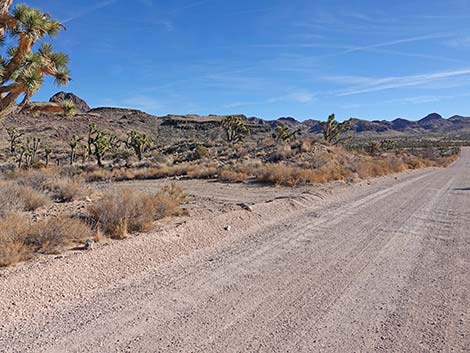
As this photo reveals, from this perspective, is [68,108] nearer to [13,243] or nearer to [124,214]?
[124,214]

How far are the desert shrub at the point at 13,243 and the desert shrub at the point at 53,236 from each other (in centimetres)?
16

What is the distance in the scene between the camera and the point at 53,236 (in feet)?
23.1

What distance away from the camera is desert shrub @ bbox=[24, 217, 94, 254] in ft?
22.7

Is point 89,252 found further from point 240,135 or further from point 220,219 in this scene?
point 240,135

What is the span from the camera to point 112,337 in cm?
432

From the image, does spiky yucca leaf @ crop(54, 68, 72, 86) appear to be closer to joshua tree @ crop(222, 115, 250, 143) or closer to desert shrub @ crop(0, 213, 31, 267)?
desert shrub @ crop(0, 213, 31, 267)

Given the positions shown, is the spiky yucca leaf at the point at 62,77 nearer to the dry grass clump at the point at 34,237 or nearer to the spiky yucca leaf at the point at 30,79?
the spiky yucca leaf at the point at 30,79

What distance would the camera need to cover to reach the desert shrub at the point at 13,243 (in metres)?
6.12

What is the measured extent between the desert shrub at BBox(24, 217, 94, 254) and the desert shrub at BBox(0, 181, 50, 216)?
2.64 m

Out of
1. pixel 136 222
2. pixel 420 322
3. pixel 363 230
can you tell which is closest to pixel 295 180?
pixel 363 230

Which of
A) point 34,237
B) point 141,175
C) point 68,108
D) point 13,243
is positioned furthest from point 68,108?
point 141,175

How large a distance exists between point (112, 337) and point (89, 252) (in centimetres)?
268

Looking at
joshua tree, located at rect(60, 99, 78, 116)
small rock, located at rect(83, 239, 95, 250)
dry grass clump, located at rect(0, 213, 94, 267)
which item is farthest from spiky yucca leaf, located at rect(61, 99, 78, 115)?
small rock, located at rect(83, 239, 95, 250)

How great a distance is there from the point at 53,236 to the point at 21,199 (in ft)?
14.9
